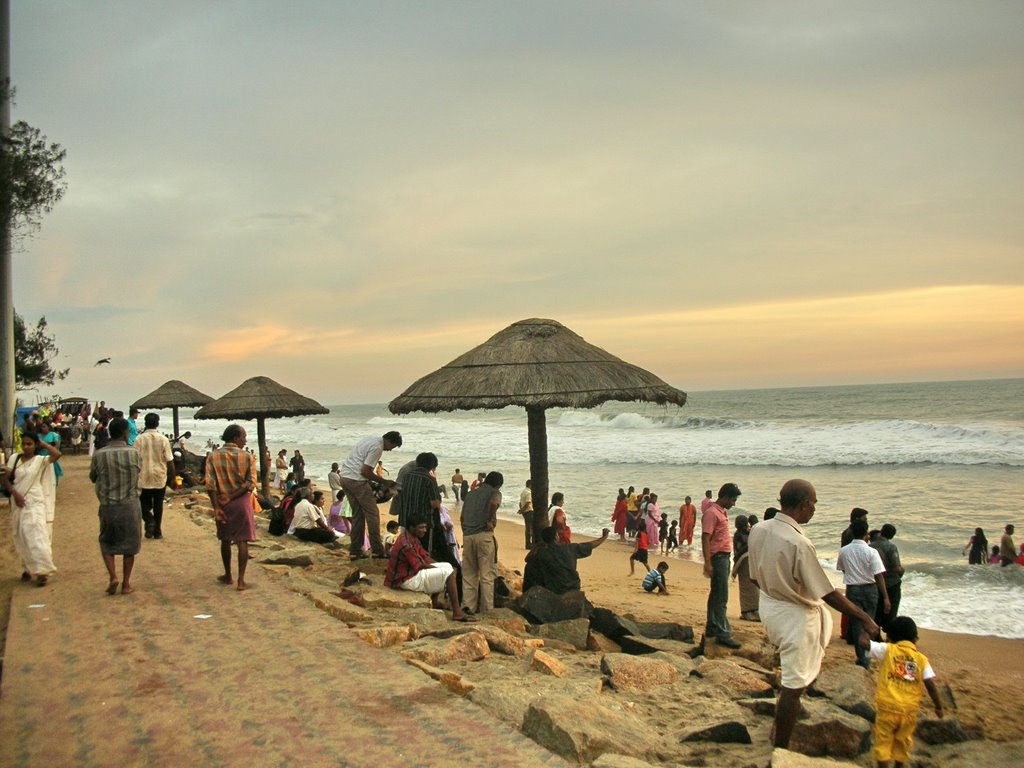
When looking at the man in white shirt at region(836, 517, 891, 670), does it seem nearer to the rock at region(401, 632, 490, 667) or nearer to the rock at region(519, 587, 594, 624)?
the rock at region(519, 587, 594, 624)

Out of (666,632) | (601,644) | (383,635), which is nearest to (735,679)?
(601,644)

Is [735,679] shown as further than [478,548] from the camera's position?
No

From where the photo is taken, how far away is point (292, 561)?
8.87m

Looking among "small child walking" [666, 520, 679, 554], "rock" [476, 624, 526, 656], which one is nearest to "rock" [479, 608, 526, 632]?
"rock" [476, 624, 526, 656]

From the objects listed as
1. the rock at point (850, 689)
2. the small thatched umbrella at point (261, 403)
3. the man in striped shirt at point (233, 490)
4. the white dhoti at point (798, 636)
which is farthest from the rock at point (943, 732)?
the small thatched umbrella at point (261, 403)

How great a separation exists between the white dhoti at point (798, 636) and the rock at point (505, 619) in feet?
10.4

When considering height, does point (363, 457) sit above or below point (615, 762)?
above

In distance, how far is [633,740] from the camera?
415cm

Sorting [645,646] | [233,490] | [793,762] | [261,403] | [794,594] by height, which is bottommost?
[645,646]

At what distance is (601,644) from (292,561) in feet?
11.8

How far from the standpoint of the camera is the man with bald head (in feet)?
13.9

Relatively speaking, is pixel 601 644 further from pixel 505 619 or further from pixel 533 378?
pixel 533 378

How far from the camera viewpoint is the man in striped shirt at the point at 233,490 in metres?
7.08

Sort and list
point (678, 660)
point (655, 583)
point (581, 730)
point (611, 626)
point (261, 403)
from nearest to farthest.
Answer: point (581, 730)
point (678, 660)
point (611, 626)
point (655, 583)
point (261, 403)
